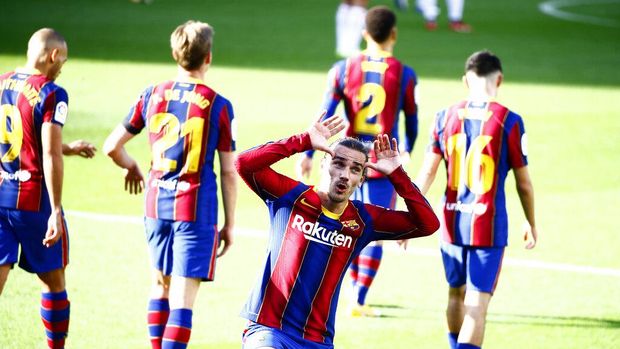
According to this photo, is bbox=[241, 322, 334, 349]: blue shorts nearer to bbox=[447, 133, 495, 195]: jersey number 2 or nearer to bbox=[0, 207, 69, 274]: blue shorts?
bbox=[0, 207, 69, 274]: blue shorts

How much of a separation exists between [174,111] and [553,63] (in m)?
18.0

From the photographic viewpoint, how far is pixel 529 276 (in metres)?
10.9

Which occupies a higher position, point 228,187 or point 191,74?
point 191,74

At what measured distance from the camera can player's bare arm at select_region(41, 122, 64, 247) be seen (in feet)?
23.7

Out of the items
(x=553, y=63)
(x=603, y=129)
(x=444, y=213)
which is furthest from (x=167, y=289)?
(x=553, y=63)

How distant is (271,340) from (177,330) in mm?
1128

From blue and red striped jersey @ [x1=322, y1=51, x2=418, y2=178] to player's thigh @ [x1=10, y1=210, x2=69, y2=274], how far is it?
3.01 m

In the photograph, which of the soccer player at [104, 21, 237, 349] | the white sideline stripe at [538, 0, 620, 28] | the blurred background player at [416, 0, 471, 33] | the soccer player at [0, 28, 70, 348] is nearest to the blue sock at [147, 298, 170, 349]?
the soccer player at [104, 21, 237, 349]

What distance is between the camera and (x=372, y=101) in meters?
9.70

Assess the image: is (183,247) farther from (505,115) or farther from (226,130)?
(505,115)

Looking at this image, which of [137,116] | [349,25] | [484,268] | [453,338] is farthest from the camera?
[349,25]

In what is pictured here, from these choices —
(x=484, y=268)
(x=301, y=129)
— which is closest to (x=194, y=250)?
(x=484, y=268)

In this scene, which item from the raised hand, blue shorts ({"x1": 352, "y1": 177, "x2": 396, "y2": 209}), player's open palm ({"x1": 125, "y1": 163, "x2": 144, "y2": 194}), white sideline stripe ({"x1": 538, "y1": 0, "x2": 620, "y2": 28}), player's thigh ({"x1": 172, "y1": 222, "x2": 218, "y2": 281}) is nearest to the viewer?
the raised hand

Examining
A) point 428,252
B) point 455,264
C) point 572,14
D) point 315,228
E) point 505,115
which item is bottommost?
point 428,252
